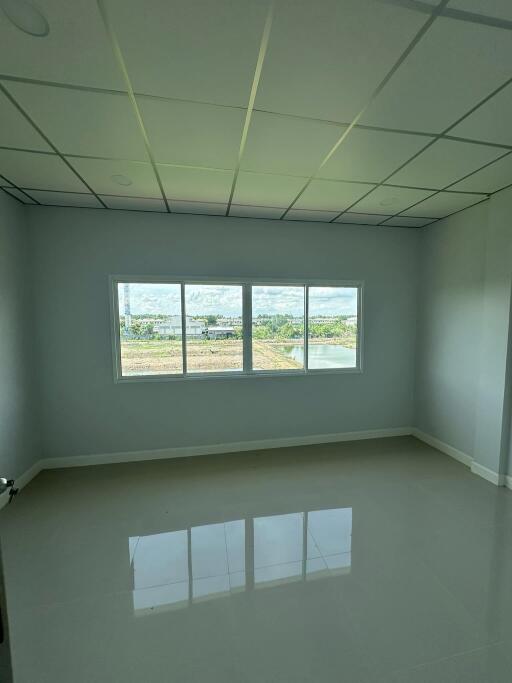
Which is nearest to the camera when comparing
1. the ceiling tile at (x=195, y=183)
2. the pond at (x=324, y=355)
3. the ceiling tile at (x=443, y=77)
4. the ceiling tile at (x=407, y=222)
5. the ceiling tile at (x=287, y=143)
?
the ceiling tile at (x=443, y=77)

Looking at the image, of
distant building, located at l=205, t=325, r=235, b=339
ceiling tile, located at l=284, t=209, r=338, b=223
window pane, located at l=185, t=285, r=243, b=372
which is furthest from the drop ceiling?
distant building, located at l=205, t=325, r=235, b=339

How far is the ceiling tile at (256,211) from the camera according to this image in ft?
11.1

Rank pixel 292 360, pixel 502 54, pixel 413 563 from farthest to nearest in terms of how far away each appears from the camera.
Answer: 1. pixel 292 360
2. pixel 413 563
3. pixel 502 54

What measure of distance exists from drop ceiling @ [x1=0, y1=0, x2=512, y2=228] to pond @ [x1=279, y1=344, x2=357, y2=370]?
1.91 m

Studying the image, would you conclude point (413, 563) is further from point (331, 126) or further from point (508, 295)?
point (331, 126)

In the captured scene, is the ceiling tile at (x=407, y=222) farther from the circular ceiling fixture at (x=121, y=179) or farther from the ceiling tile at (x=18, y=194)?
the ceiling tile at (x=18, y=194)

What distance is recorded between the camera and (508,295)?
301 cm

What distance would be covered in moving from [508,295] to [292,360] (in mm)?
2353

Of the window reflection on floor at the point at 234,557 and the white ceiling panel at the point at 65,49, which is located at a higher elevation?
the white ceiling panel at the point at 65,49

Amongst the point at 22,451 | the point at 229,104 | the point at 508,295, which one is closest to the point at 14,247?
the point at 22,451

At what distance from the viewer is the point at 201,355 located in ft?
12.4

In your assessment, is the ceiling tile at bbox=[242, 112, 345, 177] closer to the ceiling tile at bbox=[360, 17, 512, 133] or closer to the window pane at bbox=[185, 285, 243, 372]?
the ceiling tile at bbox=[360, 17, 512, 133]

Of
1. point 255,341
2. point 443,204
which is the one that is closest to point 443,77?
Result: point 443,204

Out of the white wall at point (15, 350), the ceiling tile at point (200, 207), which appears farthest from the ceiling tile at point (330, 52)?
the white wall at point (15, 350)
